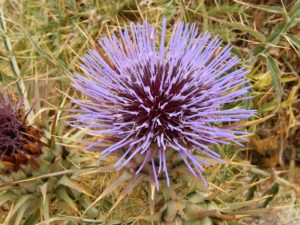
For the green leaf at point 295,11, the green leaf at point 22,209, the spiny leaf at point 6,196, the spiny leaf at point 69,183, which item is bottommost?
the green leaf at point 22,209

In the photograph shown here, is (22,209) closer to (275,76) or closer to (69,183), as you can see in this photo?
(69,183)

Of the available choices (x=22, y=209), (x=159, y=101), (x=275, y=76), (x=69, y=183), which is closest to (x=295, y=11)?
(x=275, y=76)

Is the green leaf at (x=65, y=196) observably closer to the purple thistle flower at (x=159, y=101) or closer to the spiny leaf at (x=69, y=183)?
the spiny leaf at (x=69, y=183)

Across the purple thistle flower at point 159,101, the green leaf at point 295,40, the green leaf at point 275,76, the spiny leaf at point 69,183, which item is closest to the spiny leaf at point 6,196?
the spiny leaf at point 69,183

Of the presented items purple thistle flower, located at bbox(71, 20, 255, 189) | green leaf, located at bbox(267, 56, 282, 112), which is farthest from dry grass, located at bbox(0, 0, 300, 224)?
purple thistle flower, located at bbox(71, 20, 255, 189)

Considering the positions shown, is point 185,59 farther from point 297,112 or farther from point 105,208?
point 297,112

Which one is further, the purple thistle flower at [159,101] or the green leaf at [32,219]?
the green leaf at [32,219]
